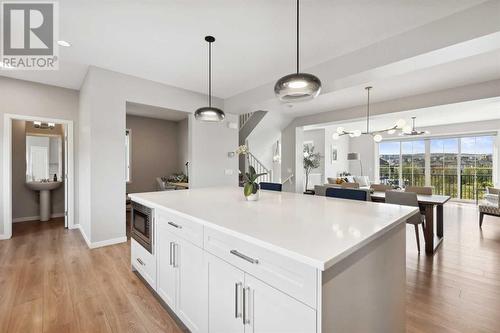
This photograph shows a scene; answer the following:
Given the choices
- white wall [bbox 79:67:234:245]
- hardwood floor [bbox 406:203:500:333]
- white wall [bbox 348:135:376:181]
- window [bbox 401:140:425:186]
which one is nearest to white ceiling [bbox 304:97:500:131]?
window [bbox 401:140:425:186]

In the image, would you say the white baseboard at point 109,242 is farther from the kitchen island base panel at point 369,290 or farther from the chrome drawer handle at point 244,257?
the kitchen island base panel at point 369,290

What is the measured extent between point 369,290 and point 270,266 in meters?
0.59

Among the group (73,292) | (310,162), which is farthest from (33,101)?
(310,162)

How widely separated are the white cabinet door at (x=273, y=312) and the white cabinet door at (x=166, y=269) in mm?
851

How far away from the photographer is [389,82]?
3955 millimetres

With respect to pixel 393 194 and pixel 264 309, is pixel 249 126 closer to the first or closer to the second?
pixel 393 194

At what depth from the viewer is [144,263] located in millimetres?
2340

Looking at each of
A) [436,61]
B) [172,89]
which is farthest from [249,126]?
[436,61]

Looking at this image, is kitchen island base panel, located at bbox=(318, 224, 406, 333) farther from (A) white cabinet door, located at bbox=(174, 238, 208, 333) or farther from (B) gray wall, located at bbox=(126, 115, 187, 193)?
(B) gray wall, located at bbox=(126, 115, 187, 193)

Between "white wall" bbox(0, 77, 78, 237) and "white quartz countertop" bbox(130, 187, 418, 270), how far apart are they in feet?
11.9

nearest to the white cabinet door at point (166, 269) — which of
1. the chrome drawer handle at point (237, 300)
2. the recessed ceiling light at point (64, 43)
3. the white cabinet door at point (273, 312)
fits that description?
the chrome drawer handle at point (237, 300)

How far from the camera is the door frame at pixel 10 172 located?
373 centimetres

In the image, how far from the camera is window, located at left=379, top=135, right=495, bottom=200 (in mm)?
7387

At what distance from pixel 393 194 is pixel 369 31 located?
2236 millimetres
